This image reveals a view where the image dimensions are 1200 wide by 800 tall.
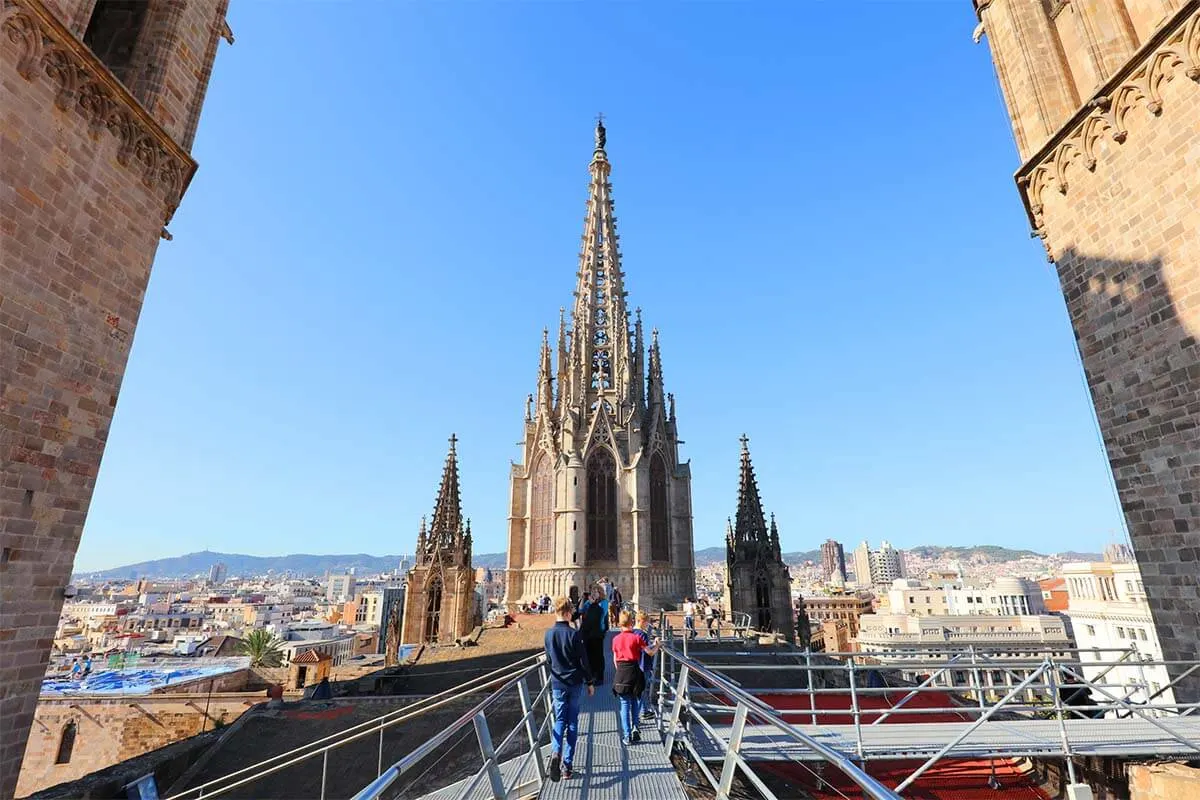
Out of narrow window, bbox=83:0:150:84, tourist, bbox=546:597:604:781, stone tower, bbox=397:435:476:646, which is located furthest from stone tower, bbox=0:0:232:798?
stone tower, bbox=397:435:476:646

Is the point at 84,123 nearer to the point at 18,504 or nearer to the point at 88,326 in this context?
the point at 88,326

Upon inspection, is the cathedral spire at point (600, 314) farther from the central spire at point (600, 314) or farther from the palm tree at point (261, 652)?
the palm tree at point (261, 652)

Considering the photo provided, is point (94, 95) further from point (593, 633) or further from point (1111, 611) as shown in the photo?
point (1111, 611)

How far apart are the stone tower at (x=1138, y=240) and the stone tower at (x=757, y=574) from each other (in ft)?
67.3

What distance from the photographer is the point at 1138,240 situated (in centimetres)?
962

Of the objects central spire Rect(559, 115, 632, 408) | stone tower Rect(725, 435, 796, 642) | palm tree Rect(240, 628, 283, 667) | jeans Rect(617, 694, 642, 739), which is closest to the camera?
jeans Rect(617, 694, 642, 739)

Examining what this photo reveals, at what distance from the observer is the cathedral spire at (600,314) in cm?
3647

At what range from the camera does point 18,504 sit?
7609 mm

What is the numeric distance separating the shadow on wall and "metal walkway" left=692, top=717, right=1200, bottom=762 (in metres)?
2.03

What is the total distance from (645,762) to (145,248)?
1066 centimetres

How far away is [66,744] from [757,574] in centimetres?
2680

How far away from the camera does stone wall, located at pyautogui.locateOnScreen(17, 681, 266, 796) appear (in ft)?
61.5

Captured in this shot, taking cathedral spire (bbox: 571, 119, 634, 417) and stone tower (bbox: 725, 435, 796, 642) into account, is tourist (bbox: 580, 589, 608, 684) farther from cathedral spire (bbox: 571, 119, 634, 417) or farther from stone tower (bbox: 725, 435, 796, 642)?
cathedral spire (bbox: 571, 119, 634, 417)

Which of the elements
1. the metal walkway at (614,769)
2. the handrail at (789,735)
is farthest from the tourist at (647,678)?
the handrail at (789,735)
